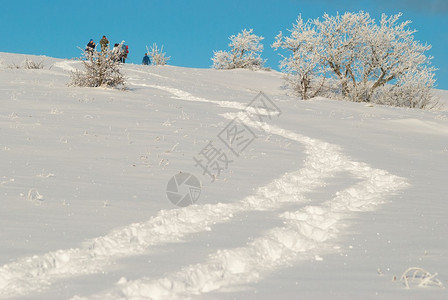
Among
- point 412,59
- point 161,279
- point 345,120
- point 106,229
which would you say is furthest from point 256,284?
point 412,59

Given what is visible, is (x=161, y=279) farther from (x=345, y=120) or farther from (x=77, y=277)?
(x=345, y=120)

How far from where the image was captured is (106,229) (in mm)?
5898

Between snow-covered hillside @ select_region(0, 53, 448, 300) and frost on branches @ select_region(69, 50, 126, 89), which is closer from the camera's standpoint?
snow-covered hillside @ select_region(0, 53, 448, 300)

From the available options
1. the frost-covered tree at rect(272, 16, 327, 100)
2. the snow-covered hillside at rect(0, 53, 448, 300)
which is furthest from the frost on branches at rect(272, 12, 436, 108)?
the snow-covered hillside at rect(0, 53, 448, 300)

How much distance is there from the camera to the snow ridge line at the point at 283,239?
4.25 meters

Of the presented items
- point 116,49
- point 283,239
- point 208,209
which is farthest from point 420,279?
point 116,49

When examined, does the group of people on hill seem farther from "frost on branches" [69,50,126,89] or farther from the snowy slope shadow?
the snowy slope shadow

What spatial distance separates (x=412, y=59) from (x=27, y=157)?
1215 inches

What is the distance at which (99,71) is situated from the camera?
2130 centimetres

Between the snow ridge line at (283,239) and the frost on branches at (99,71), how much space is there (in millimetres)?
12102

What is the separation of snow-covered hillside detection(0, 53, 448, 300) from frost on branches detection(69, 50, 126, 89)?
453cm

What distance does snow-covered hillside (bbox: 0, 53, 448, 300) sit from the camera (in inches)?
173

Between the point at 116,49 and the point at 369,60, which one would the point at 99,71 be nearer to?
the point at 116,49

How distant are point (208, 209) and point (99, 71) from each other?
1549cm
